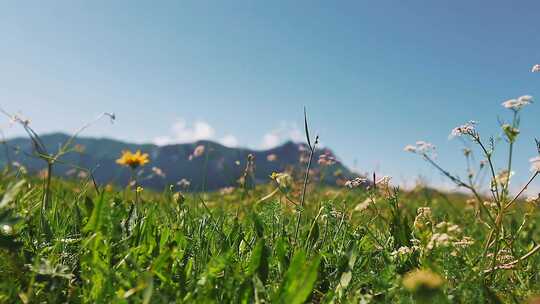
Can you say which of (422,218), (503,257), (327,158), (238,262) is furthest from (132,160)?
(503,257)

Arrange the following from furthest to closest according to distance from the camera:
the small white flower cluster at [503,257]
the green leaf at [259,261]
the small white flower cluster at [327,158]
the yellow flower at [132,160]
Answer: the yellow flower at [132,160] < the small white flower cluster at [327,158] < the small white flower cluster at [503,257] < the green leaf at [259,261]

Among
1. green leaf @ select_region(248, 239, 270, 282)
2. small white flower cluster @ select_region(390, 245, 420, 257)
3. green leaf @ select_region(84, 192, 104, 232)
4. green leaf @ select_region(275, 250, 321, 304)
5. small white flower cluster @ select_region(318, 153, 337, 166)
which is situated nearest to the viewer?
green leaf @ select_region(275, 250, 321, 304)

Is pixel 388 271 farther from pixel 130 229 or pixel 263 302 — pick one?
pixel 130 229

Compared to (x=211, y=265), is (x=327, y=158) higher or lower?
higher

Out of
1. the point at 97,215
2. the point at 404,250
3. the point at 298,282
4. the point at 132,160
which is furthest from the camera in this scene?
the point at 132,160

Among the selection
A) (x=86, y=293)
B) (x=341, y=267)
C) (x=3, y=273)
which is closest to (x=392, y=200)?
(x=341, y=267)

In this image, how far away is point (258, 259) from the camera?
201 cm

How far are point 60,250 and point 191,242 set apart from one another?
0.63 metres

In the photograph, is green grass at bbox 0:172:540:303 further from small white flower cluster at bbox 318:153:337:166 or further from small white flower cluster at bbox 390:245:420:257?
small white flower cluster at bbox 318:153:337:166

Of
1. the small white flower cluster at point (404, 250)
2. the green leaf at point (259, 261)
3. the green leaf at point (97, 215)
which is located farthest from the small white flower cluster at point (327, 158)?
the green leaf at point (97, 215)

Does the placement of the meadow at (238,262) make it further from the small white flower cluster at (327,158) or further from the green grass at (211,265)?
the small white flower cluster at (327,158)

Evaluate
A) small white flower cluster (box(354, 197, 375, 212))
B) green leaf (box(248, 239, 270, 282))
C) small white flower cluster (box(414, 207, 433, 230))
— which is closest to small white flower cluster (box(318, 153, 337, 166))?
small white flower cluster (box(354, 197, 375, 212))

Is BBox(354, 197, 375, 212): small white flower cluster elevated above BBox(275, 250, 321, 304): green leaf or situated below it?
above

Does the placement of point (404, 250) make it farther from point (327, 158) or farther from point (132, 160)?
point (132, 160)
